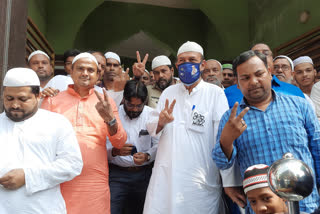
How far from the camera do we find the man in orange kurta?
2709 millimetres

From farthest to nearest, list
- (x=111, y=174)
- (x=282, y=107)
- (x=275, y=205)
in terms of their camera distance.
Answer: (x=111, y=174) → (x=282, y=107) → (x=275, y=205)

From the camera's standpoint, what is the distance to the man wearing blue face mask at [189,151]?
282cm

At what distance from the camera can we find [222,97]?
3.08 metres

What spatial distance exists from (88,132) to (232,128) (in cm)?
121

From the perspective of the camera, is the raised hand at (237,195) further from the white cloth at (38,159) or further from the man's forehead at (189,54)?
the man's forehead at (189,54)

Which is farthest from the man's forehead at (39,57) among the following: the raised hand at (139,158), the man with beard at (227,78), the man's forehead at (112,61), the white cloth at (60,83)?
the man with beard at (227,78)

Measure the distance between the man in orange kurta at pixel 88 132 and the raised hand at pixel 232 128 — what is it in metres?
0.90

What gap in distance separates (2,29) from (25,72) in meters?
1.15

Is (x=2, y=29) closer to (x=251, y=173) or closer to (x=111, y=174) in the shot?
(x=111, y=174)

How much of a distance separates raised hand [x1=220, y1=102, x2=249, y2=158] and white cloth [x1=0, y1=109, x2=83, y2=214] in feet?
3.38

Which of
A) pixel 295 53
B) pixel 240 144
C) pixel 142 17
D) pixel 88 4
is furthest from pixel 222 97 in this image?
pixel 142 17

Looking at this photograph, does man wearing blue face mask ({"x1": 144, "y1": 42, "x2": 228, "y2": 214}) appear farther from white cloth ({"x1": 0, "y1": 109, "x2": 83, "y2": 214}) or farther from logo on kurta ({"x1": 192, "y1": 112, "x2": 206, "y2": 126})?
white cloth ({"x1": 0, "y1": 109, "x2": 83, "y2": 214})

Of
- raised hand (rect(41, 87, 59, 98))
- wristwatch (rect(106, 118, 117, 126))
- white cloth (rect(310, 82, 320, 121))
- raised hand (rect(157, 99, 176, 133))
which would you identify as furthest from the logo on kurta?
white cloth (rect(310, 82, 320, 121))

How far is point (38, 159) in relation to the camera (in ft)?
7.96
